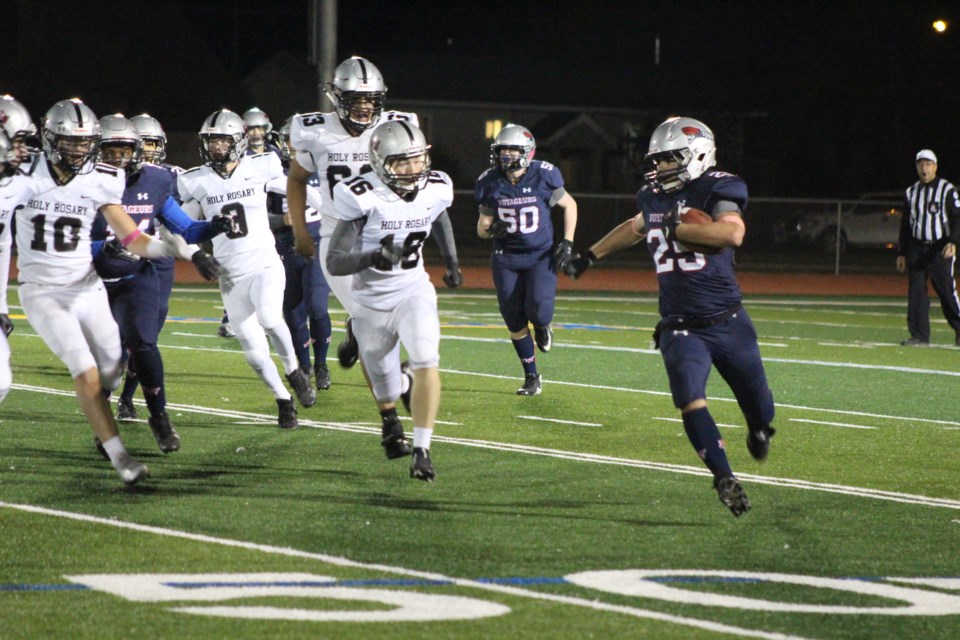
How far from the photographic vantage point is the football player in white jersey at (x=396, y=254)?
6723 mm

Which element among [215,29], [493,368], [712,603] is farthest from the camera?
[215,29]

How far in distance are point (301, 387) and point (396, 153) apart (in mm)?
2882

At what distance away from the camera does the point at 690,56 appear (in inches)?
2213

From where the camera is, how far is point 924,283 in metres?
14.6

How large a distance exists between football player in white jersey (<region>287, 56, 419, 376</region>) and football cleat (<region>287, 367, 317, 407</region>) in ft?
4.09

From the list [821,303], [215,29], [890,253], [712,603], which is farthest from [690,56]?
[712,603]

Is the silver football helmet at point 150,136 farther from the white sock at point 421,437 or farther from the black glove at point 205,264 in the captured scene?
the white sock at point 421,437

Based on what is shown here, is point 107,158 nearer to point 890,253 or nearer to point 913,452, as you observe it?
point 913,452

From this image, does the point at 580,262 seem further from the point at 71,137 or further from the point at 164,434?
the point at 71,137

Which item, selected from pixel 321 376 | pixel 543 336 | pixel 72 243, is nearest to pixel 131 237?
pixel 72 243

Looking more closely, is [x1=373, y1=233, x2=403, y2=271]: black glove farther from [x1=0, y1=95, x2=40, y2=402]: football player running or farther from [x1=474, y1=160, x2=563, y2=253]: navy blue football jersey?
[x1=474, y1=160, x2=563, y2=253]: navy blue football jersey

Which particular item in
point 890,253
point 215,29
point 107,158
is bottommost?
point 890,253

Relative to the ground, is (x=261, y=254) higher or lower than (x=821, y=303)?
higher

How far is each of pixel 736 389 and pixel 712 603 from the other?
1.90 m
